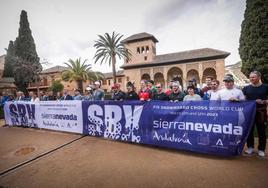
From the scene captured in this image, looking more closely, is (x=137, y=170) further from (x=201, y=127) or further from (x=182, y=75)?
(x=182, y=75)

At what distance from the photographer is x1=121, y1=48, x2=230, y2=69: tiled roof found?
29.7 m

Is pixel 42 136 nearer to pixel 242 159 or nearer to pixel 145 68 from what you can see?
pixel 242 159

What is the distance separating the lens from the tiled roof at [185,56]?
97.5 ft

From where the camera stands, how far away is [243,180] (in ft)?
8.96

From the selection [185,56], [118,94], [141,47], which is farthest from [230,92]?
[141,47]

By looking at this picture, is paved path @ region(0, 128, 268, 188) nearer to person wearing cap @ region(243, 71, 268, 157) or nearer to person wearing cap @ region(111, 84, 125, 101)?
person wearing cap @ region(243, 71, 268, 157)

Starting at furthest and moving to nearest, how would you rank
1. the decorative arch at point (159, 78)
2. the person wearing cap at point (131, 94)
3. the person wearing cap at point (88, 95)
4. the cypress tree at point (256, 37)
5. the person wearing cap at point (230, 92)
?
the decorative arch at point (159, 78) → the cypress tree at point (256, 37) → the person wearing cap at point (88, 95) → the person wearing cap at point (131, 94) → the person wearing cap at point (230, 92)

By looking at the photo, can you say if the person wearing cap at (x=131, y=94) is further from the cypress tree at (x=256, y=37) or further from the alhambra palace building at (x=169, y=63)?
the alhambra palace building at (x=169, y=63)

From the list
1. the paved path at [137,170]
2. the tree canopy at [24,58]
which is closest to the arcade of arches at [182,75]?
the tree canopy at [24,58]

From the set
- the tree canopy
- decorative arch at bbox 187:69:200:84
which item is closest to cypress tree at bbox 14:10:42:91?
the tree canopy

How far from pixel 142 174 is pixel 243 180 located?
1.77 m

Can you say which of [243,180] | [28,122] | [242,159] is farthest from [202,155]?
[28,122]

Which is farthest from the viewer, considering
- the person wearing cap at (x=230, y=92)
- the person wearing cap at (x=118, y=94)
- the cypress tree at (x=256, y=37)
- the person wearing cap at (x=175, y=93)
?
the cypress tree at (x=256, y=37)

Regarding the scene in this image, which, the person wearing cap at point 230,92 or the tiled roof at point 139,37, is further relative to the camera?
the tiled roof at point 139,37
